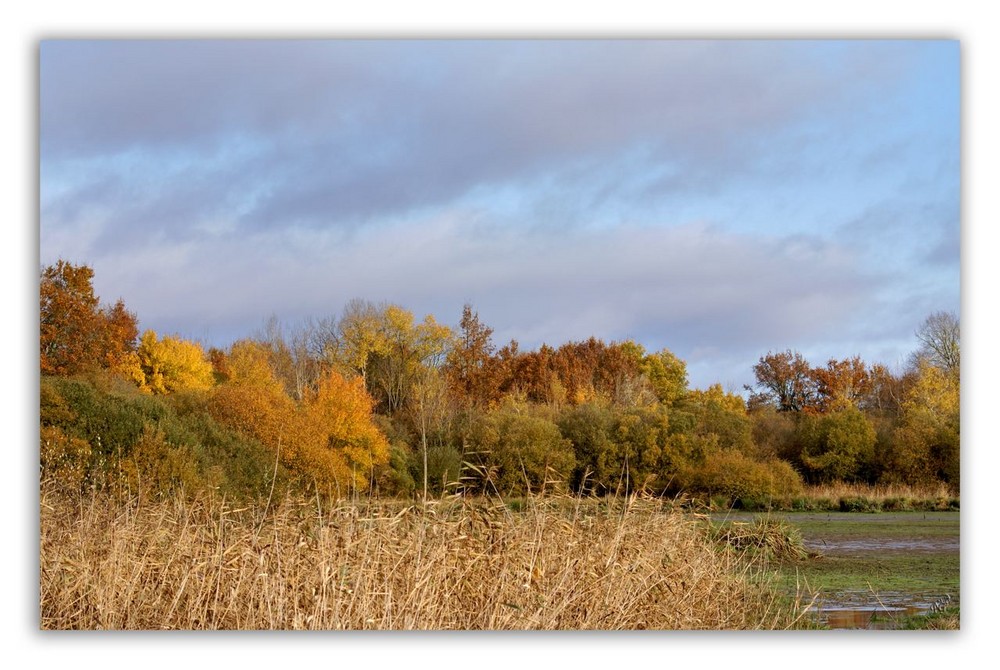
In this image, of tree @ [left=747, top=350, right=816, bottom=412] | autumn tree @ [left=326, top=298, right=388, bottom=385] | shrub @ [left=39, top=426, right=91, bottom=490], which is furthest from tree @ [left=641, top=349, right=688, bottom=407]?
shrub @ [left=39, top=426, right=91, bottom=490]

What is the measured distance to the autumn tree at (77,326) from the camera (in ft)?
19.1

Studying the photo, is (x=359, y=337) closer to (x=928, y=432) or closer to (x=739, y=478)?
(x=739, y=478)

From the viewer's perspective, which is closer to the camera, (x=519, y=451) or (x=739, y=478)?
(x=519, y=451)

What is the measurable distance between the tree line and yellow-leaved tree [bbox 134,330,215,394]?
14 millimetres

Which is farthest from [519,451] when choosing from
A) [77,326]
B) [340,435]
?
[77,326]

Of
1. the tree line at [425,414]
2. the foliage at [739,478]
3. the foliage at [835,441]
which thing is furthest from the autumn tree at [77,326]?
the foliage at [835,441]

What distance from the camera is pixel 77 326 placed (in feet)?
20.0

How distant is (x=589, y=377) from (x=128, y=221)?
2.83 metres

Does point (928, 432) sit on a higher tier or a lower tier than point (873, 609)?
higher

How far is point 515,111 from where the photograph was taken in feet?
19.4

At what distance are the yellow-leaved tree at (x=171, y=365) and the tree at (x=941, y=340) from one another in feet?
13.0

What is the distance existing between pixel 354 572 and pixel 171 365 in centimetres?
192
